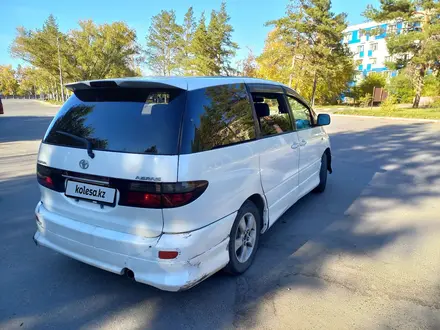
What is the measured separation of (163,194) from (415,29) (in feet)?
97.7

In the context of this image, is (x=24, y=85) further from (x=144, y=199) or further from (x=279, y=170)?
(x=144, y=199)

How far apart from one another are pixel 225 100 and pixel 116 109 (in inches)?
35.6

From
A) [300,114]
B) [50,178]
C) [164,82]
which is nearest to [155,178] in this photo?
[164,82]

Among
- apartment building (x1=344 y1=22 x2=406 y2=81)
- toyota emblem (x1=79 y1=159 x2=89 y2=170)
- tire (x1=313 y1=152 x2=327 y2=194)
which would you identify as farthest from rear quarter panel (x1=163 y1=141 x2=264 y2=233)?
apartment building (x1=344 y1=22 x2=406 y2=81)

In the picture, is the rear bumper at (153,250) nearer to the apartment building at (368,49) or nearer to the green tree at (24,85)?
the apartment building at (368,49)

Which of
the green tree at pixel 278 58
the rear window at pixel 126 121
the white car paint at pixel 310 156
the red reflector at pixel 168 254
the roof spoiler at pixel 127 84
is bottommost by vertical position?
the red reflector at pixel 168 254

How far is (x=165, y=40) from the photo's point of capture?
49.2m

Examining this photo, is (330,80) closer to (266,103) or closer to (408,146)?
(408,146)

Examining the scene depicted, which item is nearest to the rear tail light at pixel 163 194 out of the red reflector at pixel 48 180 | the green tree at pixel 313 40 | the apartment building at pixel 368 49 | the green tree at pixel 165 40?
the red reflector at pixel 48 180

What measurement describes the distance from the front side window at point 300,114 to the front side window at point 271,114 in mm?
218

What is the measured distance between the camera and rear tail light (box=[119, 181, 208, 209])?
2109mm

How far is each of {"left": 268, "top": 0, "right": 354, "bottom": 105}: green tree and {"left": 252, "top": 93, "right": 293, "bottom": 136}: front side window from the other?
30400 mm

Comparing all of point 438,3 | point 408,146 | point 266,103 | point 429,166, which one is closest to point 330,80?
point 438,3

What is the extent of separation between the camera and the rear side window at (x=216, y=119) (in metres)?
2.24
